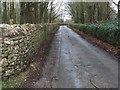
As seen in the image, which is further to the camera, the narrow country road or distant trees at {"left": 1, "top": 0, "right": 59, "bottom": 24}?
distant trees at {"left": 1, "top": 0, "right": 59, "bottom": 24}

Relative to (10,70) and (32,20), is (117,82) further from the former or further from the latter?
(32,20)

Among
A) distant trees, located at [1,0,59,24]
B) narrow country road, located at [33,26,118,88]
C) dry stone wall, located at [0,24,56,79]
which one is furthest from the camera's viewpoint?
distant trees, located at [1,0,59,24]

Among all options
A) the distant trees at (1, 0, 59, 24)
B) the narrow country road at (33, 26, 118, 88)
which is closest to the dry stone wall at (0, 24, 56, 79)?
the narrow country road at (33, 26, 118, 88)

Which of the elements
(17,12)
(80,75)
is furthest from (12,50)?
(17,12)

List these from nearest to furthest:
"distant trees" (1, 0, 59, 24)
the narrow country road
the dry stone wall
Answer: the dry stone wall, the narrow country road, "distant trees" (1, 0, 59, 24)

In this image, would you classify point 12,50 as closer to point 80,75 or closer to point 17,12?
point 80,75

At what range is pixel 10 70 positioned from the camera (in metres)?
8.25

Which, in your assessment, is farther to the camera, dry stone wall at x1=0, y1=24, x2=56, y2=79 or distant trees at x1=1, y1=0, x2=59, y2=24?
distant trees at x1=1, y1=0, x2=59, y2=24

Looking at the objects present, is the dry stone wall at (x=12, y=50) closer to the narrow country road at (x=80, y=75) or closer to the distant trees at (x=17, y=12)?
the narrow country road at (x=80, y=75)

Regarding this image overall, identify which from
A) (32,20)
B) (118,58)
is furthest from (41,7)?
(118,58)

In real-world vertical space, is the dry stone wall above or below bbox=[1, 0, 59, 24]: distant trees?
below

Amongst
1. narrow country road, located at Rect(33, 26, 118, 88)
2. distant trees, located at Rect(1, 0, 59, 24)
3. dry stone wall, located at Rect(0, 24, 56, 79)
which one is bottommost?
narrow country road, located at Rect(33, 26, 118, 88)

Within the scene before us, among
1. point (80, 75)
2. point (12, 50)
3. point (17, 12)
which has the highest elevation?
point (17, 12)

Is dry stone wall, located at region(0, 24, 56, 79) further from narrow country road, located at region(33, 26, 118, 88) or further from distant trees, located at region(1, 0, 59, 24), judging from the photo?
distant trees, located at region(1, 0, 59, 24)
